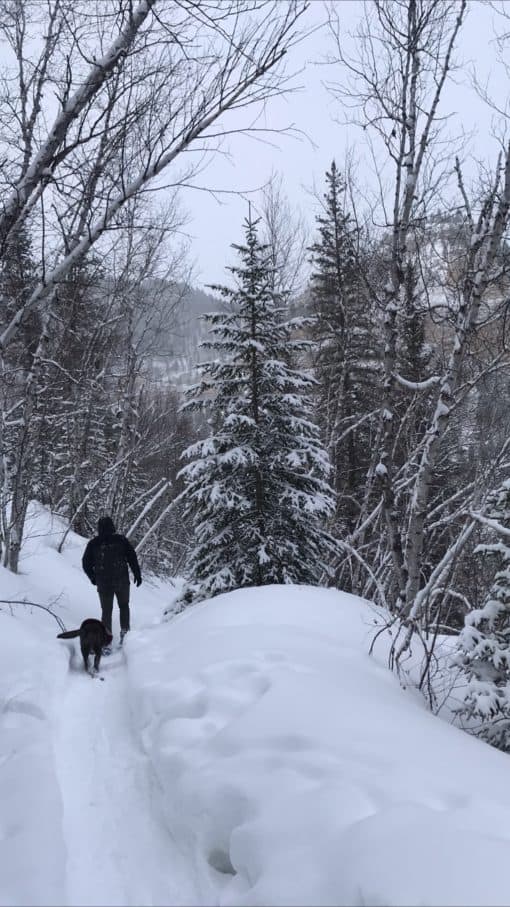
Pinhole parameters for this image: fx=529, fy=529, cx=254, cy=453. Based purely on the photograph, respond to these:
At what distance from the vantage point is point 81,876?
2.34 m

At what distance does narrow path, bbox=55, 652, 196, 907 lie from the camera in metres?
2.30

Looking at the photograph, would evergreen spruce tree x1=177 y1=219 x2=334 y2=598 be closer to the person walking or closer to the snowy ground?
the person walking

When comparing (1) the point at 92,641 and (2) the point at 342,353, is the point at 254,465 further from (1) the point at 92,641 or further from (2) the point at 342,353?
(2) the point at 342,353

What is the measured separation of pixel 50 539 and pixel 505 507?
444 inches

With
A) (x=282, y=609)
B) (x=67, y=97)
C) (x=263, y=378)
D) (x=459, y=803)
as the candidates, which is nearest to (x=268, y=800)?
(x=459, y=803)

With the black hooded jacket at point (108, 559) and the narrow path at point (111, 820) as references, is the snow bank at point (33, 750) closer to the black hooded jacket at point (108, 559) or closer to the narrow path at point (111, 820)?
the narrow path at point (111, 820)

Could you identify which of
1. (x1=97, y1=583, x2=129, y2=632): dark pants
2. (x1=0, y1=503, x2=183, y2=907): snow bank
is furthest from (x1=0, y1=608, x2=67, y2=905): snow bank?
(x1=97, y1=583, x2=129, y2=632): dark pants

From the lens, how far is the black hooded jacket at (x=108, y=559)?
7570mm

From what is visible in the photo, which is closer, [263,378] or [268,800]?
[268,800]

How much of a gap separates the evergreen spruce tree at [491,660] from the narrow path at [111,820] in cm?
228

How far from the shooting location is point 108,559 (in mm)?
7594

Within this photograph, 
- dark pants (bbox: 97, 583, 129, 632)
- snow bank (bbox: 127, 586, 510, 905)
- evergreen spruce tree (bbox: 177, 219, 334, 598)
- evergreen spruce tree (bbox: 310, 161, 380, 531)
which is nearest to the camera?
snow bank (bbox: 127, 586, 510, 905)

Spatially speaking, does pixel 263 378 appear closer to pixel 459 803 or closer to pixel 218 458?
pixel 218 458

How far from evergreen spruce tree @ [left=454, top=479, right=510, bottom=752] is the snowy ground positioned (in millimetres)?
466
